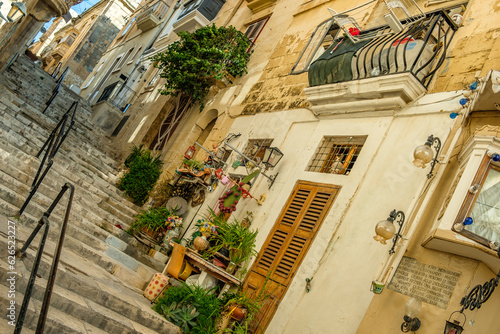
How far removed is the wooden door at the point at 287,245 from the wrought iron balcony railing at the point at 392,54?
93.5 inches

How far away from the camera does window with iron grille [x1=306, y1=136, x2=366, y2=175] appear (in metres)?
8.16

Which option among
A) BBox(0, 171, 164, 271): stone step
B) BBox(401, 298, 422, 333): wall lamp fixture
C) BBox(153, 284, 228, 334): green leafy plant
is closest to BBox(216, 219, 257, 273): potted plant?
BBox(153, 284, 228, 334): green leafy plant

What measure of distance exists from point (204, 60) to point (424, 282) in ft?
34.1

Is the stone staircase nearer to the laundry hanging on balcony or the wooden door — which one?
the wooden door

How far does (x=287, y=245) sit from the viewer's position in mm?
7926

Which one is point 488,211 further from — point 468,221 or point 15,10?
point 15,10

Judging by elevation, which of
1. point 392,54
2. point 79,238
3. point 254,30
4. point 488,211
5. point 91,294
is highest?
point 254,30

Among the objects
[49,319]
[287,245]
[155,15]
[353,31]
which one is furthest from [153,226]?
[155,15]

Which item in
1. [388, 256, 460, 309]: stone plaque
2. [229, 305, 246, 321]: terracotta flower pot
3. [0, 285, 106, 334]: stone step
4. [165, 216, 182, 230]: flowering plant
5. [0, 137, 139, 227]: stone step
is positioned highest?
[388, 256, 460, 309]: stone plaque

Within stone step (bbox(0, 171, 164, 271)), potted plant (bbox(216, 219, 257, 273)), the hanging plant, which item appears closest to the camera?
stone step (bbox(0, 171, 164, 271))

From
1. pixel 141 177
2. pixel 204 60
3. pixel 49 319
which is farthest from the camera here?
pixel 204 60

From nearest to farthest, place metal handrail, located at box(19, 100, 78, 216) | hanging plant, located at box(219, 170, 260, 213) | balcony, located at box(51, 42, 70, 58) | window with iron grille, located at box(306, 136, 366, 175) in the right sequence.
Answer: metal handrail, located at box(19, 100, 78, 216) < window with iron grille, located at box(306, 136, 366, 175) < hanging plant, located at box(219, 170, 260, 213) < balcony, located at box(51, 42, 70, 58)

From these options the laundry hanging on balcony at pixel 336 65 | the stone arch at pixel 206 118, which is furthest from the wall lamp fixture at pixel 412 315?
the stone arch at pixel 206 118

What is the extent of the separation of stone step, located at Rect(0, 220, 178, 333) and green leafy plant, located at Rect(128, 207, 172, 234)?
3.05 m
